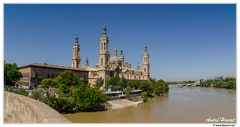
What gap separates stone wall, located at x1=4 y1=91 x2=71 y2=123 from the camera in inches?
186

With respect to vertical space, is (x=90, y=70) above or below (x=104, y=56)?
below

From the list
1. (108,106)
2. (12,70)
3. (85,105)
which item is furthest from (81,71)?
(85,105)

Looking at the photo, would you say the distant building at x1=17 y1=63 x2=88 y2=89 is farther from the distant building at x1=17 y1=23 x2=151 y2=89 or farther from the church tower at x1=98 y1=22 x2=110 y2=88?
the church tower at x1=98 y1=22 x2=110 y2=88

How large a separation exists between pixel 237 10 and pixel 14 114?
8.04m

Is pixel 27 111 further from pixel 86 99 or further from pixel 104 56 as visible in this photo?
pixel 104 56

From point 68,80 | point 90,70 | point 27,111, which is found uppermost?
point 90,70

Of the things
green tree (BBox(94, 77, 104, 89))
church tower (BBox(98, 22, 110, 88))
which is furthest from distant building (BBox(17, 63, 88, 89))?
church tower (BBox(98, 22, 110, 88))

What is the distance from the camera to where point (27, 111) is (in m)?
5.68

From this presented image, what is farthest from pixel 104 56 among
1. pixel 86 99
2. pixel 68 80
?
pixel 86 99

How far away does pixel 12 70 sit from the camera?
26.9 meters

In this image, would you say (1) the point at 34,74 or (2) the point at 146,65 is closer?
(1) the point at 34,74

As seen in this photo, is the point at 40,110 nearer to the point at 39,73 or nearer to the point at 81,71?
the point at 39,73

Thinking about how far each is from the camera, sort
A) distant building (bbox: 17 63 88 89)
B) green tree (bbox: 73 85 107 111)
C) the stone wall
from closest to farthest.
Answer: the stone wall, green tree (bbox: 73 85 107 111), distant building (bbox: 17 63 88 89)

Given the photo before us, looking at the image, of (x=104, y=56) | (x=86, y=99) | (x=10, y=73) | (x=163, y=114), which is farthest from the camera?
(x=104, y=56)
